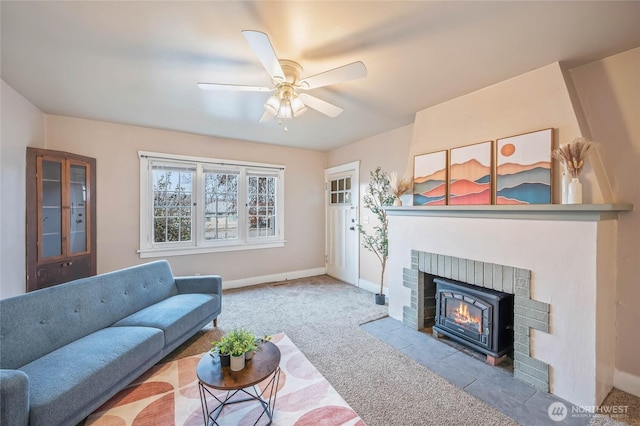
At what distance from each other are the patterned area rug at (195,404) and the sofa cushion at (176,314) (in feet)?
1.10

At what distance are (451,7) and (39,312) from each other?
3430mm

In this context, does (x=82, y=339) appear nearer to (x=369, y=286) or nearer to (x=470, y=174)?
(x=369, y=286)

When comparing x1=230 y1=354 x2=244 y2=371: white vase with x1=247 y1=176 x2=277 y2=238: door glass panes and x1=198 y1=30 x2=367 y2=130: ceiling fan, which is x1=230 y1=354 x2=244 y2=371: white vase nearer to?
x1=198 y1=30 x2=367 y2=130: ceiling fan

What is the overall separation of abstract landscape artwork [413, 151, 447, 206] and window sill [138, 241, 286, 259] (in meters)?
2.79

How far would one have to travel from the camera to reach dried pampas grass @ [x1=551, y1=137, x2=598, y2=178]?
74.2 inches

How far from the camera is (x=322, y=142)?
4664mm

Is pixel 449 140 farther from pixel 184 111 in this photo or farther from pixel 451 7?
pixel 184 111

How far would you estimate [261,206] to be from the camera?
4.87 metres

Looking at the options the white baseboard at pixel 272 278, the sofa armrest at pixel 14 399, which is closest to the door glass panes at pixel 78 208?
the white baseboard at pixel 272 278

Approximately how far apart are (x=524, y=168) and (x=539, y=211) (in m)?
0.44

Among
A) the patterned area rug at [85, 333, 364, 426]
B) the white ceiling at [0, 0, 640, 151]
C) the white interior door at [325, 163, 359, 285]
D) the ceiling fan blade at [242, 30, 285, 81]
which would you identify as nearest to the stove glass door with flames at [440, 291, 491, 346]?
the patterned area rug at [85, 333, 364, 426]

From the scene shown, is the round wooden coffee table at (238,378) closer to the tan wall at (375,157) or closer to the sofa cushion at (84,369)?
the sofa cushion at (84,369)

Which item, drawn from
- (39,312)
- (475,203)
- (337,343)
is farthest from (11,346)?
(475,203)

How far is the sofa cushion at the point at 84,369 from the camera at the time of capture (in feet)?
4.62
